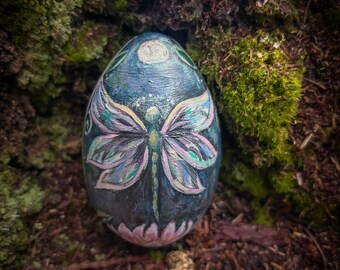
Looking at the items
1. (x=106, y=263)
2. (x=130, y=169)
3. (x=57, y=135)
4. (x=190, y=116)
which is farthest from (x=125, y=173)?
(x=57, y=135)

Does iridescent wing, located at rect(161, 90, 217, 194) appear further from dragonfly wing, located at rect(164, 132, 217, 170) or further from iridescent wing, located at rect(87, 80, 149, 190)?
iridescent wing, located at rect(87, 80, 149, 190)

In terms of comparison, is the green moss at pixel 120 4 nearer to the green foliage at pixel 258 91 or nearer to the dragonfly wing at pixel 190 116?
the green foliage at pixel 258 91

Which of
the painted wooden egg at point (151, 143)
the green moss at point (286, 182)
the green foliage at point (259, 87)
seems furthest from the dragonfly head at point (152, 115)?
the green moss at point (286, 182)

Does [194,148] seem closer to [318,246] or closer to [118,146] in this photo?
[118,146]

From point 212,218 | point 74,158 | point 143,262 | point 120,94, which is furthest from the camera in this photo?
point 74,158

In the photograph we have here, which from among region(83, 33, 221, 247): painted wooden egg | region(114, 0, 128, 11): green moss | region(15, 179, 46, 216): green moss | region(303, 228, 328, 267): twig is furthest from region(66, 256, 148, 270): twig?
region(114, 0, 128, 11): green moss

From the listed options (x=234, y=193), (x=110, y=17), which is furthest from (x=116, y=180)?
(x=110, y=17)

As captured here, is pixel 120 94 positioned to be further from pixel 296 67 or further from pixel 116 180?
pixel 296 67
